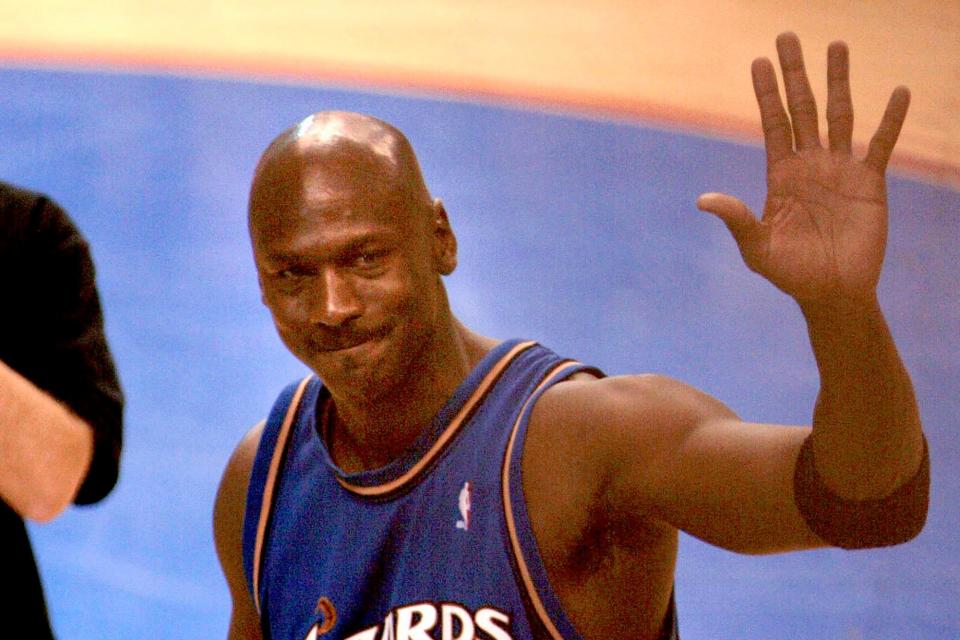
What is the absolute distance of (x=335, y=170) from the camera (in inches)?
73.0

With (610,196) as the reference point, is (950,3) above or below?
above

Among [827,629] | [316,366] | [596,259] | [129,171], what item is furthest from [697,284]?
[316,366]

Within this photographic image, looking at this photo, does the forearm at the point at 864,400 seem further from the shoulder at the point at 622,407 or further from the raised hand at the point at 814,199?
the shoulder at the point at 622,407

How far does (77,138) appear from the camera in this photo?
3568 millimetres

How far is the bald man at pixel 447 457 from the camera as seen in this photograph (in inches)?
65.3

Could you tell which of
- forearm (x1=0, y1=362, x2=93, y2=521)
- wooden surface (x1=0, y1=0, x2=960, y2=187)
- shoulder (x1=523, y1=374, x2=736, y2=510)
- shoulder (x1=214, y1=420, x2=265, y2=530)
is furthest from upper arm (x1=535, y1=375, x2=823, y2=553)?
wooden surface (x1=0, y1=0, x2=960, y2=187)

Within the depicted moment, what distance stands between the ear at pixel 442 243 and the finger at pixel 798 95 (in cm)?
58

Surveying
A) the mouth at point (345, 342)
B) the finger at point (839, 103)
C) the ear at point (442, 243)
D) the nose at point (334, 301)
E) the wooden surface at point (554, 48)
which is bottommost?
the mouth at point (345, 342)

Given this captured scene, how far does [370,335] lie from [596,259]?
67.1 inches

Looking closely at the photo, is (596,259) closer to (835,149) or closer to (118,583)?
(118,583)

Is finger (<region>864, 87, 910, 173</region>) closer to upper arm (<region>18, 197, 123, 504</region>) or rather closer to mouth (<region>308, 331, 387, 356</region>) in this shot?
mouth (<region>308, 331, 387, 356</region>)

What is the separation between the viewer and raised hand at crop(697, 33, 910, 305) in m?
1.45

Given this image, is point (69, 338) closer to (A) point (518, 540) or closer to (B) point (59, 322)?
(B) point (59, 322)

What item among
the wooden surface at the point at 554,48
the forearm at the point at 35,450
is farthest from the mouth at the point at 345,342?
the wooden surface at the point at 554,48
